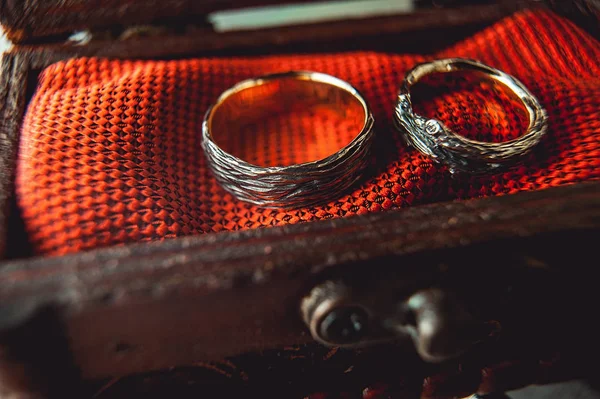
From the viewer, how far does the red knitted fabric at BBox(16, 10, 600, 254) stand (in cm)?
47

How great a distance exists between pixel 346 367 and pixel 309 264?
187mm

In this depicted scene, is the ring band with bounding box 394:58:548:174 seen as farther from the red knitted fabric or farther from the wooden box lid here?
the wooden box lid

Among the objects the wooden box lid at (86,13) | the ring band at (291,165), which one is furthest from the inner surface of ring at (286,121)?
the wooden box lid at (86,13)

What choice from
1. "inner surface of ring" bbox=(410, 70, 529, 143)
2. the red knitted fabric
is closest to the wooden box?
the red knitted fabric

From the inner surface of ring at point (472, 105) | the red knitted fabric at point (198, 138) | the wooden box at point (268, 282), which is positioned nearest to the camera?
the wooden box at point (268, 282)

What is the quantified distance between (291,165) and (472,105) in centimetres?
23

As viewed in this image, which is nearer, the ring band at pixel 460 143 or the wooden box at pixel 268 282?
the wooden box at pixel 268 282

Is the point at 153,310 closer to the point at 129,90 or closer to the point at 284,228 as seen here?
the point at 284,228

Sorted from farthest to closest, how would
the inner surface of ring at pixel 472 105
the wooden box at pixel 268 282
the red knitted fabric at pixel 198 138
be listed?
the inner surface of ring at pixel 472 105 → the red knitted fabric at pixel 198 138 → the wooden box at pixel 268 282

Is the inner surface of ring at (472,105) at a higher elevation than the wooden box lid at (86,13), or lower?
lower

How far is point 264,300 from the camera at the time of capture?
370 mm

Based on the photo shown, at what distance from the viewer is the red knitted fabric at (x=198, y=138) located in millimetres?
469

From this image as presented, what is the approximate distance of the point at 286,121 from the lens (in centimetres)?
68

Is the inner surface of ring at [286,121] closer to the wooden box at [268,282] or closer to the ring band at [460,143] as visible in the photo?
the ring band at [460,143]
